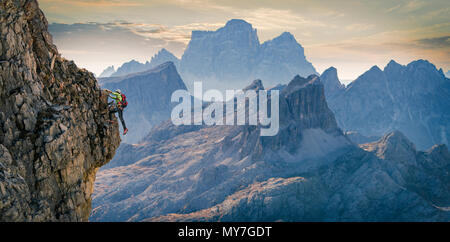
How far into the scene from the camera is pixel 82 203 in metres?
36.2

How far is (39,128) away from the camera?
1239 inches

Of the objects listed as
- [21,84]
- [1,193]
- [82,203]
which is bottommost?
[82,203]

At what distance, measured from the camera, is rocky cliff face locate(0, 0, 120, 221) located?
28.9m

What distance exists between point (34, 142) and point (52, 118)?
262 cm

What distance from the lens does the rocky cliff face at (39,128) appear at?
28.9 metres
